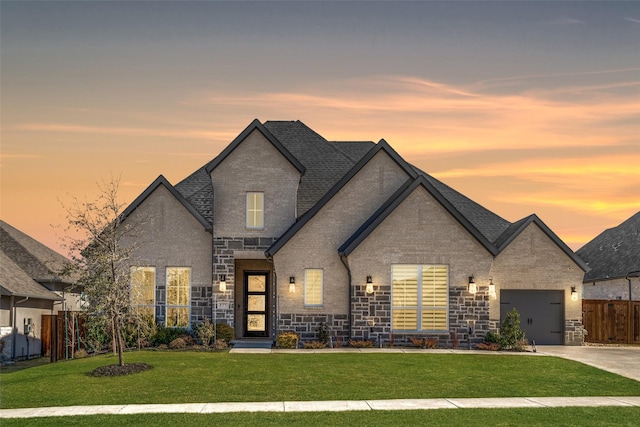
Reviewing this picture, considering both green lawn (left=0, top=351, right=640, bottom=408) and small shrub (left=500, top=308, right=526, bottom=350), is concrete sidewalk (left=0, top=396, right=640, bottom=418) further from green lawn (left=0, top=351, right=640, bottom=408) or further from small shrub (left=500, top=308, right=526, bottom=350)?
small shrub (left=500, top=308, right=526, bottom=350)

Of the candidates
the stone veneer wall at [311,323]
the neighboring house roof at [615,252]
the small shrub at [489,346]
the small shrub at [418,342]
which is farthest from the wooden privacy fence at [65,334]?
the neighboring house roof at [615,252]

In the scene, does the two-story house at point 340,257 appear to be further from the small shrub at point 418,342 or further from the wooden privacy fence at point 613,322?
the wooden privacy fence at point 613,322

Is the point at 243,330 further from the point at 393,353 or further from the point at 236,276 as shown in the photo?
the point at 393,353

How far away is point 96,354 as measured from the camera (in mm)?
26047

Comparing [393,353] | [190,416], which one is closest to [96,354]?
[393,353]

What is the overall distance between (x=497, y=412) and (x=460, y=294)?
11874 millimetres

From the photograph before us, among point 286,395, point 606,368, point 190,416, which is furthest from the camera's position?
point 606,368

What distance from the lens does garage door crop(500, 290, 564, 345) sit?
2952cm

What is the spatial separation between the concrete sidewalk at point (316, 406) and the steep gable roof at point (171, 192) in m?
13.5

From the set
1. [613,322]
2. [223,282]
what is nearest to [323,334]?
[223,282]

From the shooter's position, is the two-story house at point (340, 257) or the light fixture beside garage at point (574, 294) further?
the light fixture beside garage at point (574, 294)

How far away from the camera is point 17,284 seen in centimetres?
2884

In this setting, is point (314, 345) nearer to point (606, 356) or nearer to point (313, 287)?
point (313, 287)

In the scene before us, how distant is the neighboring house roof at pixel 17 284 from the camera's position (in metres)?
27.5
